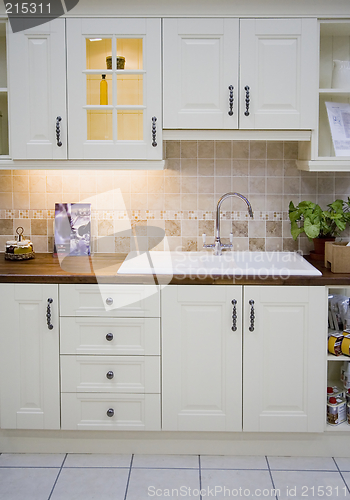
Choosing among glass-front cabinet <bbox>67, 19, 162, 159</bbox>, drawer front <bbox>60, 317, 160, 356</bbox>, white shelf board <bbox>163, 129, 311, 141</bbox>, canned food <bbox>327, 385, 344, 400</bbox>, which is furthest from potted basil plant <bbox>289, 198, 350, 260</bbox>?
drawer front <bbox>60, 317, 160, 356</bbox>

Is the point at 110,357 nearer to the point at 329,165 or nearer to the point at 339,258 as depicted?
the point at 339,258

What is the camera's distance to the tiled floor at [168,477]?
225 cm

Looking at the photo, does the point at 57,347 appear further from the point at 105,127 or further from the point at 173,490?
the point at 105,127

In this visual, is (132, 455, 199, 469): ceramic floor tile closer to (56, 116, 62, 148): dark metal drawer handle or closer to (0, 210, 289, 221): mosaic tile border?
(0, 210, 289, 221): mosaic tile border

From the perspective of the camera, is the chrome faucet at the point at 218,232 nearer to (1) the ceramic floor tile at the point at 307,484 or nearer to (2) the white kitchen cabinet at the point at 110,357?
(2) the white kitchen cabinet at the point at 110,357

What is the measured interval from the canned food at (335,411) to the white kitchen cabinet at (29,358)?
4.16 ft

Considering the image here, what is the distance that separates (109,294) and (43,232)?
76cm

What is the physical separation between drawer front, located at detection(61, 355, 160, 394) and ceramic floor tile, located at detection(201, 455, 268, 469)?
0.40m

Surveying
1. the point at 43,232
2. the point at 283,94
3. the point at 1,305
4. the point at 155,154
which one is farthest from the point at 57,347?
the point at 283,94

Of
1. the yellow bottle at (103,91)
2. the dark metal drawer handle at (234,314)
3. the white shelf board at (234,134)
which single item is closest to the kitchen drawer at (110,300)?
the dark metal drawer handle at (234,314)

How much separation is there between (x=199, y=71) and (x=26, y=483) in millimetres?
1988

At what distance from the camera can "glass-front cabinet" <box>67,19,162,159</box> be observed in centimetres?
247

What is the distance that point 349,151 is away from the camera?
2578 millimetres

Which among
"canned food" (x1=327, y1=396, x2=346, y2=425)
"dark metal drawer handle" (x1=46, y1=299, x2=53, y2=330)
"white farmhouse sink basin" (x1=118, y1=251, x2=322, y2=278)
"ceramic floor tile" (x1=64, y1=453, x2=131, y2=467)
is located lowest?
"ceramic floor tile" (x1=64, y1=453, x2=131, y2=467)
